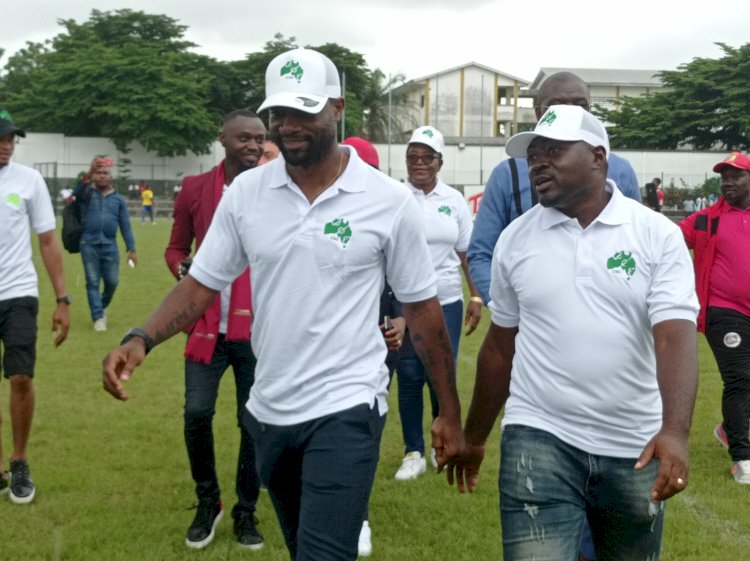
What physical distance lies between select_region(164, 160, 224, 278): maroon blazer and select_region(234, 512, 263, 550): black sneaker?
4.61ft

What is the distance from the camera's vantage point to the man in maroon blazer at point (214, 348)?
6020mm

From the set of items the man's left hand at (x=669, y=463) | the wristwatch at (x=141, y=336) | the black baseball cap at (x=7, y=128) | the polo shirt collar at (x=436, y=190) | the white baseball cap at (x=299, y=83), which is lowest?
the man's left hand at (x=669, y=463)

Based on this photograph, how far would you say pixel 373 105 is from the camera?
269 ft

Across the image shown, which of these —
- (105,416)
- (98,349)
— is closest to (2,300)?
(105,416)

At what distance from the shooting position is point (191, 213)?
630 centimetres

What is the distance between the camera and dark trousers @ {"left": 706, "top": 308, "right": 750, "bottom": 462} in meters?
7.87

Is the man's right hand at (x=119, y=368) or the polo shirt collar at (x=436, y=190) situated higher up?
the polo shirt collar at (x=436, y=190)

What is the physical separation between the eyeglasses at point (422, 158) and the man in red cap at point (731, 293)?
1.98m

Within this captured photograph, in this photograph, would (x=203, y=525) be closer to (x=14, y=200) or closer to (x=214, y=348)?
(x=214, y=348)

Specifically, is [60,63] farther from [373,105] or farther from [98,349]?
[98,349]

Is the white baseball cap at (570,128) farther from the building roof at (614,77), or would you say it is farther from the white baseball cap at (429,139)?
the building roof at (614,77)

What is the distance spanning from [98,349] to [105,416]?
4074mm

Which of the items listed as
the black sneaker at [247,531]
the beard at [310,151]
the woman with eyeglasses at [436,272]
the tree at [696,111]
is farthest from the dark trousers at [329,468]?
the tree at [696,111]

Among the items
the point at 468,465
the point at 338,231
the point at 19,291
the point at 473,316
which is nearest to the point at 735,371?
the point at 473,316
